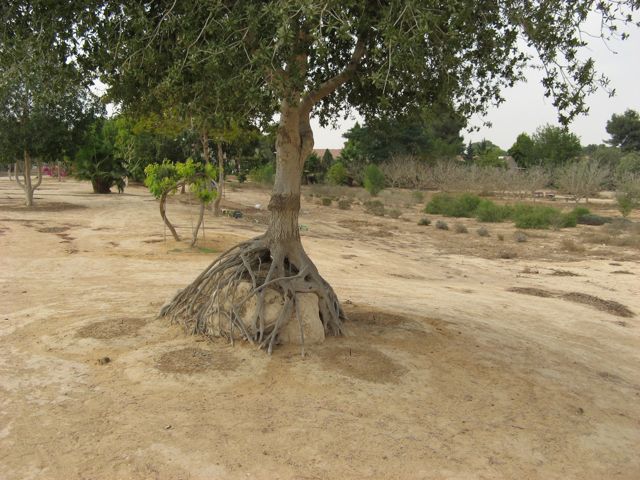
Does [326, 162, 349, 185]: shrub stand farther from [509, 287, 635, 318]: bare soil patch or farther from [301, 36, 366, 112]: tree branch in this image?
[301, 36, 366, 112]: tree branch

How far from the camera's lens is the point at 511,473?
13.8 feet

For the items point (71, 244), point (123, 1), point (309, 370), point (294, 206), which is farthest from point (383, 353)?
point (71, 244)

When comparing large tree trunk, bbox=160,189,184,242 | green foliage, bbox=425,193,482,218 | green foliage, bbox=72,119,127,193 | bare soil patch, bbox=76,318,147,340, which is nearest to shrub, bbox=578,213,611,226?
green foliage, bbox=425,193,482,218

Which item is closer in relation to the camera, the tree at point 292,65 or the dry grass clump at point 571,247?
the tree at point 292,65

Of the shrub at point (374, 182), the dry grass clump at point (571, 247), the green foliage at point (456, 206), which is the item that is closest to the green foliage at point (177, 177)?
the dry grass clump at point (571, 247)

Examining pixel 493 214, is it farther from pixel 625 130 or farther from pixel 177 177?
pixel 625 130

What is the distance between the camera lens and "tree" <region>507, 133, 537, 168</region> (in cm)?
6306

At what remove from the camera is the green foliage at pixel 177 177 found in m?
13.9

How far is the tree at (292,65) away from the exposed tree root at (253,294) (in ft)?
0.05

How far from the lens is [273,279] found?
638 centimetres

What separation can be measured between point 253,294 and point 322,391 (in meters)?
1.53

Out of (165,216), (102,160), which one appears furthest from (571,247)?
(102,160)

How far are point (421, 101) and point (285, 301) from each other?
2921mm

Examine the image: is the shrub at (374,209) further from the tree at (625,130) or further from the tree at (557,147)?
the tree at (625,130)
